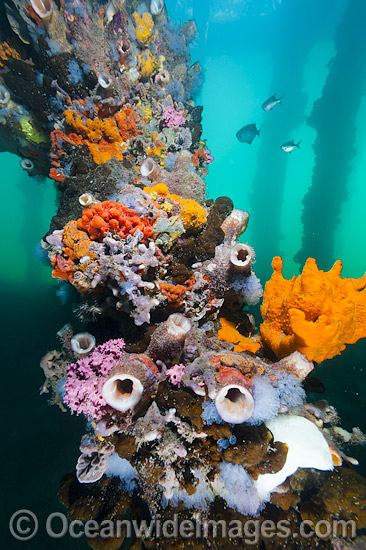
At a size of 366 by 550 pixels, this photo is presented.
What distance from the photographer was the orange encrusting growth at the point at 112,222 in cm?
296

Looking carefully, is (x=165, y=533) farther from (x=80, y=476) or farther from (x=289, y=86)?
(x=289, y=86)

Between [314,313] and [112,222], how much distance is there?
271 cm

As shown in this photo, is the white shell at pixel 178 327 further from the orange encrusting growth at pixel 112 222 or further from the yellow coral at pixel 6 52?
the yellow coral at pixel 6 52

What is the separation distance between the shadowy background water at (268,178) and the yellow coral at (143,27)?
Answer: 16.7 ft

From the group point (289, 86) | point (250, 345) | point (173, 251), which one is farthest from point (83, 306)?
point (289, 86)

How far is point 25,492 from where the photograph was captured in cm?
661

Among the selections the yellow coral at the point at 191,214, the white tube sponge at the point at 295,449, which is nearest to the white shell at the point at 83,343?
the yellow coral at the point at 191,214

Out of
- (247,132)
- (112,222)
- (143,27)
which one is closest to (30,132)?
(143,27)

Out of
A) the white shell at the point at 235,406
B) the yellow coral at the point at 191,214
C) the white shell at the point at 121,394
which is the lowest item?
the white shell at the point at 121,394

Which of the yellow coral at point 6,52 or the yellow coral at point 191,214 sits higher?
the yellow coral at point 6,52

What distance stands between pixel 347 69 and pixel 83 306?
2640cm

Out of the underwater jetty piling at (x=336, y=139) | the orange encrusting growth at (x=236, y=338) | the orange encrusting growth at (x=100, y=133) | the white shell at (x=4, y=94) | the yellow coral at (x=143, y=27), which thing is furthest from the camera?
the underwater jetty piling at (x=336, y=139)

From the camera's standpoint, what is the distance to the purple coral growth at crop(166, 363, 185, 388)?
2.68 m

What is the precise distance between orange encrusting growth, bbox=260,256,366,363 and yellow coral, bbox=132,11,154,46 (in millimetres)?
7564
